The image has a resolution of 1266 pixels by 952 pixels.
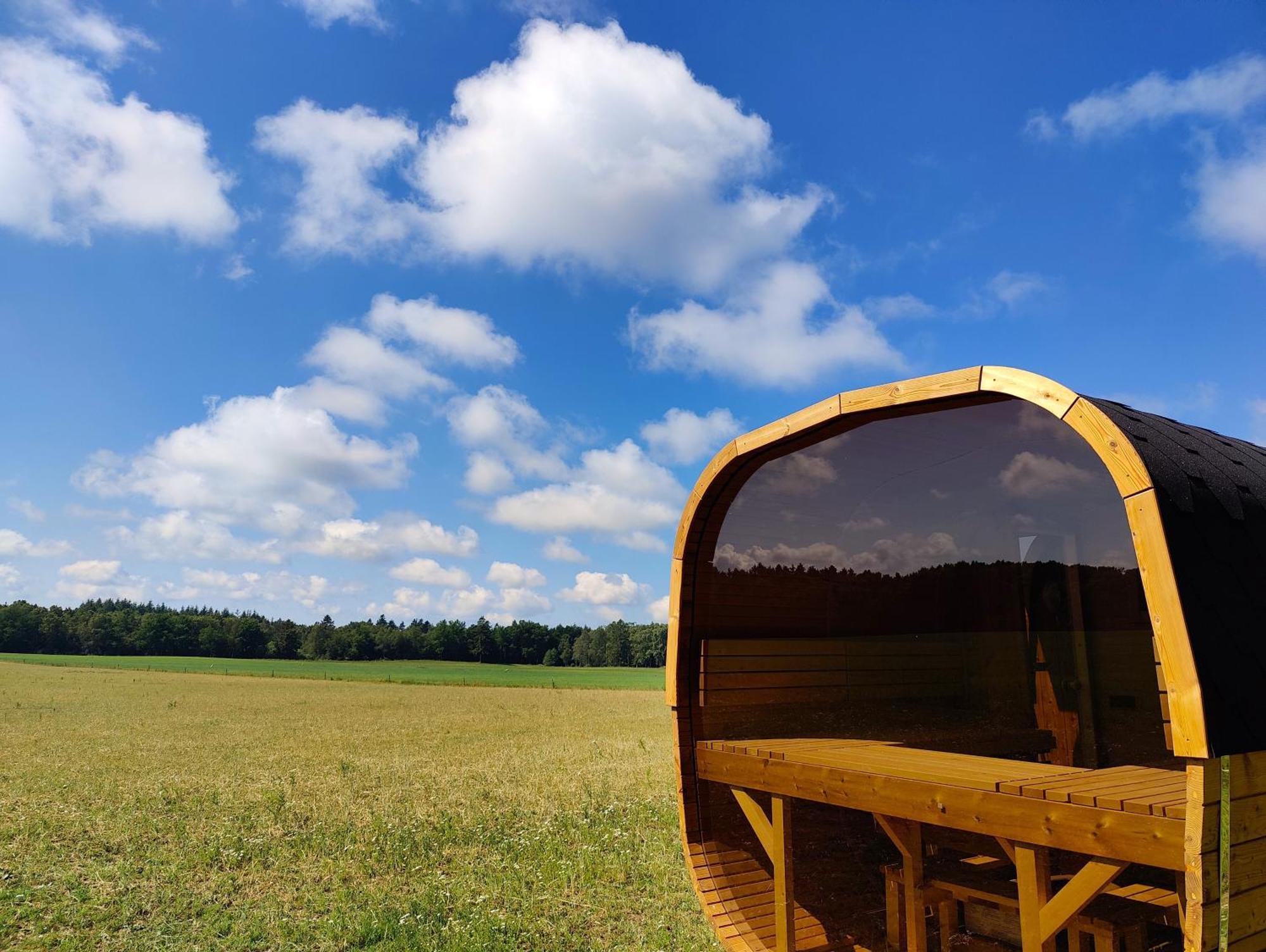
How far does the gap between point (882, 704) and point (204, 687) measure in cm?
3622

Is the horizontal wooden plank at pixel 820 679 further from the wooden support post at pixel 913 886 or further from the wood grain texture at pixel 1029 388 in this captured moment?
the wood grain texture at pixel 1029 388

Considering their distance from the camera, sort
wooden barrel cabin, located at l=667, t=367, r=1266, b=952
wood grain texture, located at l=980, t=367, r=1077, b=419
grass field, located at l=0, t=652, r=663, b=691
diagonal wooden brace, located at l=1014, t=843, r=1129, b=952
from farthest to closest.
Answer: grass field, located at l=0, t=652, r=663, b=691 → wood grain texture, located at l=980, t=367, r=1077, b=419 → diagonal wooden brace, located at l=1014, t=843, r=1129, b=952 → wooden barrel cabin, located at l=667, t=367, r=1266, b=952

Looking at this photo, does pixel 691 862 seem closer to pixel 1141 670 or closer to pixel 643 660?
pixel 1141 670

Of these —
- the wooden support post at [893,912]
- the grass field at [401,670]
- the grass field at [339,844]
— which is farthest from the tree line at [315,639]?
the wooden support post at [893,912]

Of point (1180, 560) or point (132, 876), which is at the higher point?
point (1180, 560)

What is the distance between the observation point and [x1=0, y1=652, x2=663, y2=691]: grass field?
50031 millimetres

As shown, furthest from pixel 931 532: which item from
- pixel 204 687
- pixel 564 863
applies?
pixel 204 687

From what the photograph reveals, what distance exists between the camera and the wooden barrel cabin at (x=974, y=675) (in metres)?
3.12

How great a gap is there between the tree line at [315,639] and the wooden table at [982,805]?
75772mm

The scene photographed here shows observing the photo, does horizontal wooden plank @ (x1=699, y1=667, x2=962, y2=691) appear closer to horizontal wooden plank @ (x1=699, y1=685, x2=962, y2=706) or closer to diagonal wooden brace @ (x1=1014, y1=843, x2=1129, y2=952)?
horizontal wooden plank @ (x1=699, y1=685, x2=962, y2=706)

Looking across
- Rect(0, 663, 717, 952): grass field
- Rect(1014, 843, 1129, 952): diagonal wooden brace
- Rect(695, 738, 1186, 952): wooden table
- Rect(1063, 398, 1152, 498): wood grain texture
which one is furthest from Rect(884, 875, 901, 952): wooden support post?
Rect(1063, 398, 1152, 498): wood grain texture

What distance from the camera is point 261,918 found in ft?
22.2

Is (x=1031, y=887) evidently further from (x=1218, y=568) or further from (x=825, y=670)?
(x=825, y=670)

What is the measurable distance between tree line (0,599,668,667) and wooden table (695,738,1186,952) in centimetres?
7577
